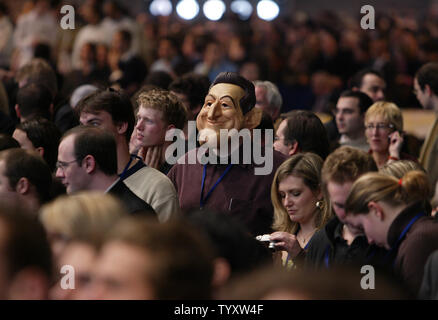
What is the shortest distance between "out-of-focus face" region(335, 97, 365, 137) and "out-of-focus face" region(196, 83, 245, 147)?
6.82ft

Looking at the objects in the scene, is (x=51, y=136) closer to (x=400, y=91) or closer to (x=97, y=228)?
(x=97, y=228)

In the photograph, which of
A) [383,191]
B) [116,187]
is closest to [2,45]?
[116,187]

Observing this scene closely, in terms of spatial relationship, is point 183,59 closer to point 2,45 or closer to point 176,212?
Answer: point 2,45

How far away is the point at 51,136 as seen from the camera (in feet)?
19.9

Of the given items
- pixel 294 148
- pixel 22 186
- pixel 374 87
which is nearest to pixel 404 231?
pixel 22 186

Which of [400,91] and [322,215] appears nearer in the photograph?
[322,215]

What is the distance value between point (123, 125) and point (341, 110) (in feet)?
8.45

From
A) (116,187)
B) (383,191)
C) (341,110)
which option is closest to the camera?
(383,191)

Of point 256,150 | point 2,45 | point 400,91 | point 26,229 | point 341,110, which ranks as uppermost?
point 2,45

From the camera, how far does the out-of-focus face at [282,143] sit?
6223mm

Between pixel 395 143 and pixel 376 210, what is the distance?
2.79 meters

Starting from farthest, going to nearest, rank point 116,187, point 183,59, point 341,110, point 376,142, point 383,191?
point 183,59 < point 341,110 < point 376,142 < point 116,187 < point 383,191

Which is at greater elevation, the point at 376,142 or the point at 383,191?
the point at 376,142
